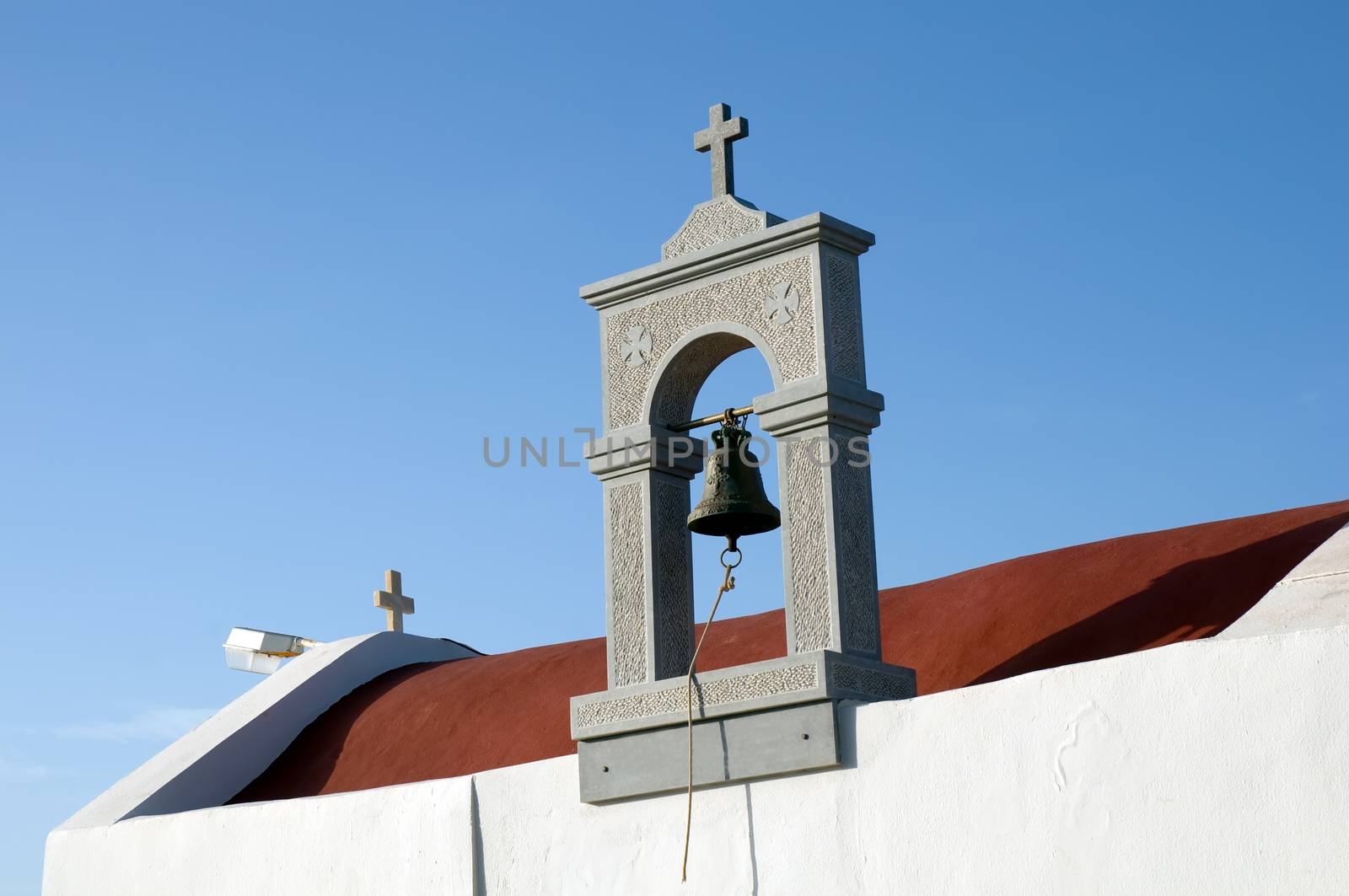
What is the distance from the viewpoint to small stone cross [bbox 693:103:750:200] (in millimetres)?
5660

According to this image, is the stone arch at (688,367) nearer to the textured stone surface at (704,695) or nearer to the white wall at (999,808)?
the textured stone surface at (704,695)

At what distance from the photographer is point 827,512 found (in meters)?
5.14

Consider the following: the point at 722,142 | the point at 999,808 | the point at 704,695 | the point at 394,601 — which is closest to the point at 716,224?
the point at 722,142

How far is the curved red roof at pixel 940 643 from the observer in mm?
5324

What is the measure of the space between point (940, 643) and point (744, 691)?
3.43 ft

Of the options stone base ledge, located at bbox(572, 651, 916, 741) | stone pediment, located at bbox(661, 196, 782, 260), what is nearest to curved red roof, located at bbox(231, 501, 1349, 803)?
stone base ledge, located at bbox(572, 651, 916, 741)

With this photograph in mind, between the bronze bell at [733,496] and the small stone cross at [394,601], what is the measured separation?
398cm

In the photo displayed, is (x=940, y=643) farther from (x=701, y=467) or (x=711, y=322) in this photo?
(x=711, y=322)

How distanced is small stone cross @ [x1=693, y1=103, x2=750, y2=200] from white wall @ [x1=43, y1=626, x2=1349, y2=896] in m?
1.85

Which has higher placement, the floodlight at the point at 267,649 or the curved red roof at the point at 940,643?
the floodlight at the point at 267,649

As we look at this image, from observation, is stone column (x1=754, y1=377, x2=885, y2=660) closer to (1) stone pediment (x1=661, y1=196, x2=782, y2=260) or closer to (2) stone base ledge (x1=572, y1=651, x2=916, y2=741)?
(2) stone base ledge (x1=572, y1=651, x2=916, y2=741)

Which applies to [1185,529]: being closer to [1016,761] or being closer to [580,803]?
[1016,761]

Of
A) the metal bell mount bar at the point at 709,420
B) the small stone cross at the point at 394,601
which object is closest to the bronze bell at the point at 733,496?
the metal bell mount bar at the point at 709,420

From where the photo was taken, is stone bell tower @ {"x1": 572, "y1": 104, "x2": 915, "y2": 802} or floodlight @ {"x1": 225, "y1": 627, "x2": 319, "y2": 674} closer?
stone bell tower @ {"x1": 572, "y1": 104, "x2": 915, "y2": 802}
